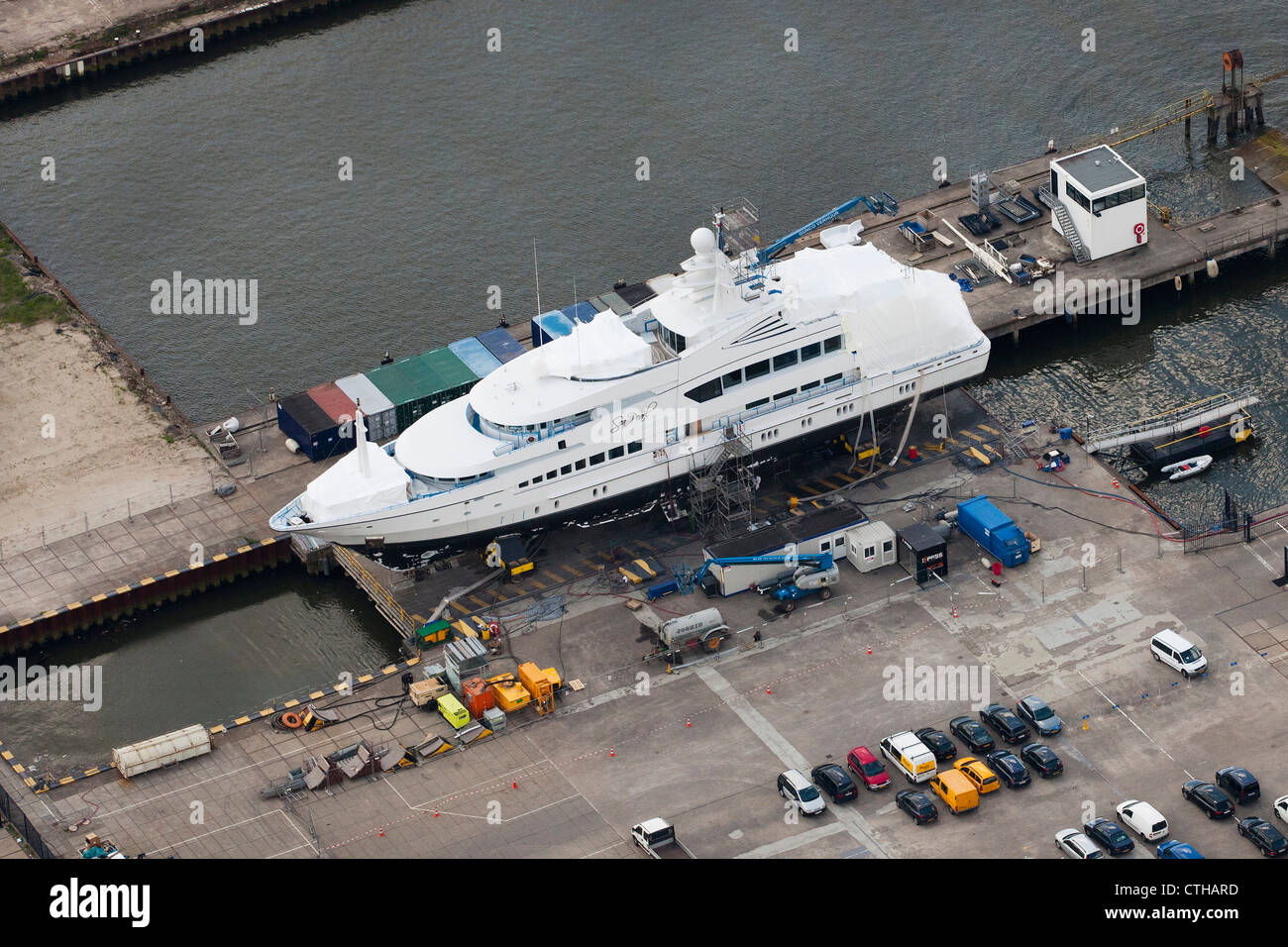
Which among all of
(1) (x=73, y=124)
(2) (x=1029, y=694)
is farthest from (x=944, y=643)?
(1) (x=73, y=124)

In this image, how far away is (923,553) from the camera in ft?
368

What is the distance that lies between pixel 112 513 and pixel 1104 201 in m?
59.5

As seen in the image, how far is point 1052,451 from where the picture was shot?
396 ft

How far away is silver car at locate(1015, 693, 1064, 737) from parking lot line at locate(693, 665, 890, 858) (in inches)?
388

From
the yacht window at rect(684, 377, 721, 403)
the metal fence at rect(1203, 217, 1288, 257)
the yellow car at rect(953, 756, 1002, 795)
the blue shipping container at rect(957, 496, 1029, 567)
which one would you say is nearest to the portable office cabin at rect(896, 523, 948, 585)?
the blue shipping container at rect(957, 496, 1029, 567)

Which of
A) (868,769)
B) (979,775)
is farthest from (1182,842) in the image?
(868,769)

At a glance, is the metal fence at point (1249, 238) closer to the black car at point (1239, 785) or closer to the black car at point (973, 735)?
the black car at point (973, 735)

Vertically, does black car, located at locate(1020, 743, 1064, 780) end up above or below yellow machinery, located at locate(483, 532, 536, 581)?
below

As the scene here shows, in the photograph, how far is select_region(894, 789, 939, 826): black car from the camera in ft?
320

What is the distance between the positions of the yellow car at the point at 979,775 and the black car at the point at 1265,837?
34.4ft

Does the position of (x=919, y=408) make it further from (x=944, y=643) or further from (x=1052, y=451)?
(x=944, y=643)

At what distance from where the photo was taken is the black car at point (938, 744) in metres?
101

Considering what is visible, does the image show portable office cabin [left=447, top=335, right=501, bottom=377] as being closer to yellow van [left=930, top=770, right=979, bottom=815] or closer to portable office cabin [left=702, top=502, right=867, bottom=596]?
portable office cabin [left=702, top=502, right=867, bottom=596]

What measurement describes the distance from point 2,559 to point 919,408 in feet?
161
